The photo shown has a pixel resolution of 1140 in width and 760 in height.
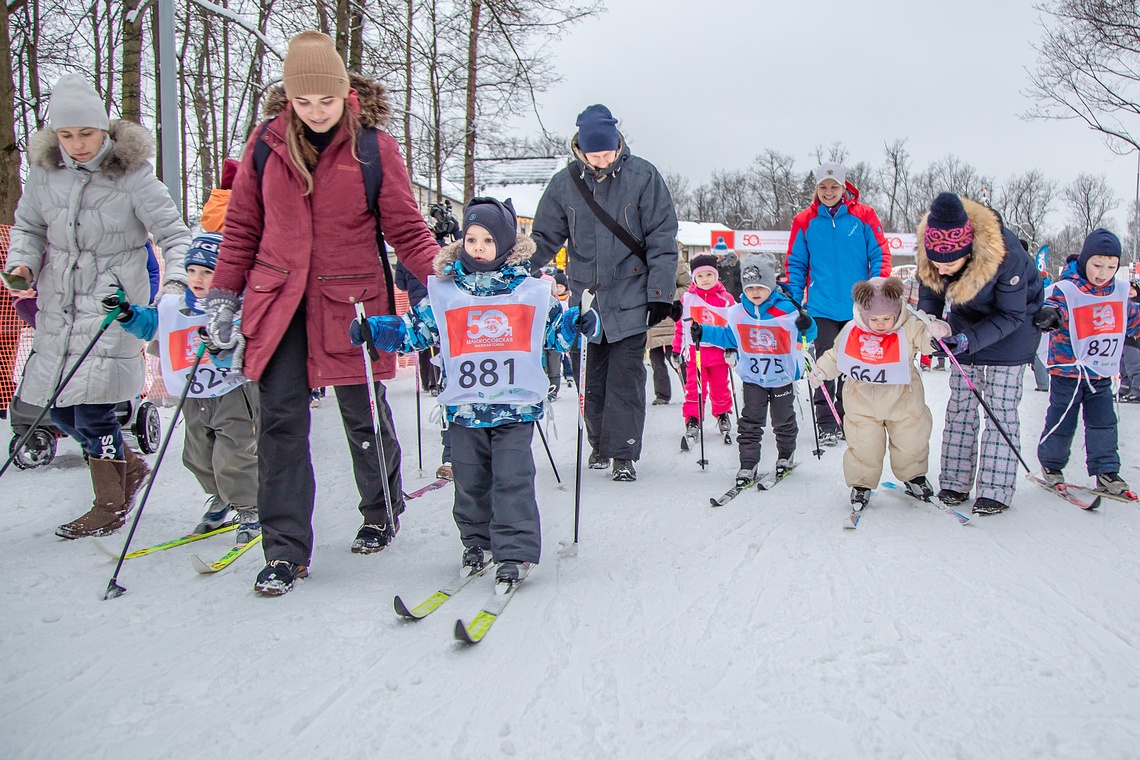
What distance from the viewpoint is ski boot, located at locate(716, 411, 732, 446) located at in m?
6.45

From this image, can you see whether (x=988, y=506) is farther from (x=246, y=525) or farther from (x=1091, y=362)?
(x=246, y=525)

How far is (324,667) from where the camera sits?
2414 millimetres

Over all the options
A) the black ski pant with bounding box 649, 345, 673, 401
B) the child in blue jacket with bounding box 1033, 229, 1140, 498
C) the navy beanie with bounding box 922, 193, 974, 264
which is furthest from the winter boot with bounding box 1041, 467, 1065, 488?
the black ski pant with bounding box 649, 345, 673, 401

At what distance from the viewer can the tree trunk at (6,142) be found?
24.0 ft

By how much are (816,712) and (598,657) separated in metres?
0.69

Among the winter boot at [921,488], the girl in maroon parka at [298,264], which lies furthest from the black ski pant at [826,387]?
the girl in maroon parka at [298,264]

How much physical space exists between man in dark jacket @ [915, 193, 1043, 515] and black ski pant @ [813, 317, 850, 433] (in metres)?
1.55

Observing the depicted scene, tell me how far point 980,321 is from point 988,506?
0.99 meters

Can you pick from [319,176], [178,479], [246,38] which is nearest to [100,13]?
[246,38]

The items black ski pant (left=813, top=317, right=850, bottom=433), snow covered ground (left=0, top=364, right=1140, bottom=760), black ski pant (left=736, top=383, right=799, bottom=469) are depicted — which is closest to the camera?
snow covered ground (left=0, top=364, right=1140, bottom=760)

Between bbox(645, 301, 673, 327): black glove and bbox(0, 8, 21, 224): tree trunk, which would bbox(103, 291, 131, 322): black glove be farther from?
bbox(0, 8, 21, 224): tree trunk

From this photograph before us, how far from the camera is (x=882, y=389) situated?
4.15m

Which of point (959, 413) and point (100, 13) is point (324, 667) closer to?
point (959, 413)

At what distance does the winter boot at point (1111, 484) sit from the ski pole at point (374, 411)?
397 centimetres
